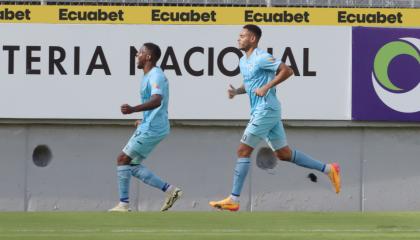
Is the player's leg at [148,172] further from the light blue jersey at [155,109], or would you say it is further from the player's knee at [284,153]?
the player's knee at [284,153]

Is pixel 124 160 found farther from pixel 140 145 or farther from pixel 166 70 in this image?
pixel 166 70

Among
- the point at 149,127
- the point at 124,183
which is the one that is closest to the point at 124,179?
the point at 124,183

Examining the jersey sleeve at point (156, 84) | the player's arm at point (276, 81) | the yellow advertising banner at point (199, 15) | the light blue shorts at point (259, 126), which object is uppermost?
the yellow advertising banner at point (199, 15)

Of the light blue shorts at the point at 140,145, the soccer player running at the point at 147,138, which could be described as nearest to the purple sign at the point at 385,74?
the soccer player running at the point at 147,138

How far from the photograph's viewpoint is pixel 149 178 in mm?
13734

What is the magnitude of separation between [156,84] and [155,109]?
1.43 ft

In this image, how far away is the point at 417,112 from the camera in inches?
651

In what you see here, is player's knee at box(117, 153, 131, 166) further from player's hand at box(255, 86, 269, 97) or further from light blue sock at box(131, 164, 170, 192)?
player's hand at box(255, 86, 269, 97)

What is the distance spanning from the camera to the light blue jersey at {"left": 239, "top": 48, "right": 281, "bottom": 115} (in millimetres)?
12750

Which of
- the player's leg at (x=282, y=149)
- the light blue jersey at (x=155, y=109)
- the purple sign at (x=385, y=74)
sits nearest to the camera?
the player's leg at (x=282, y=149)

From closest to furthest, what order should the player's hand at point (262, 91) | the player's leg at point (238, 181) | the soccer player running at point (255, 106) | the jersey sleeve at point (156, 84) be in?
the player's hand at point (262, 91) < the player's leg at point (238, 181) < the soccer player running at point (255, 106) < the jersey sleeve at point (156, 84)

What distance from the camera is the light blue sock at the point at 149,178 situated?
13.7 m

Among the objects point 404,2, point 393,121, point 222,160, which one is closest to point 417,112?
point 393,121

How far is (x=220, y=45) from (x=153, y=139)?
2.90 meters
